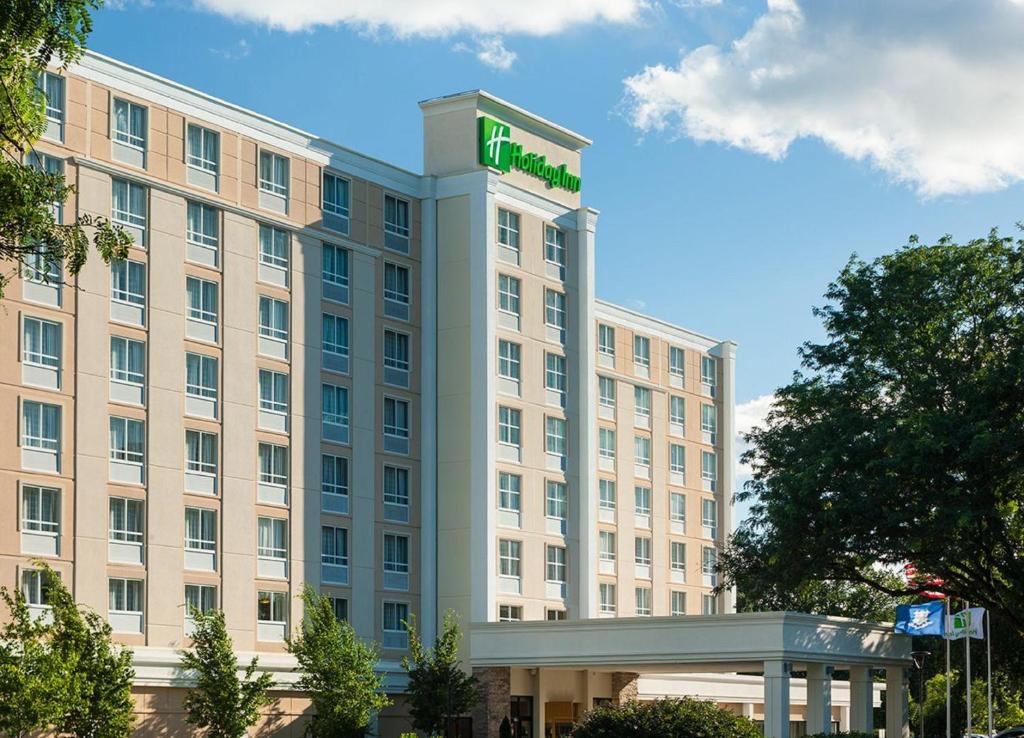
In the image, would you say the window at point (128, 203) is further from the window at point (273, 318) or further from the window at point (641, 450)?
the window at point (641, 450)

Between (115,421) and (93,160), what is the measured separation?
26.1ft

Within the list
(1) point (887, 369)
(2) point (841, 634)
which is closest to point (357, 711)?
(2) point (841, 634)

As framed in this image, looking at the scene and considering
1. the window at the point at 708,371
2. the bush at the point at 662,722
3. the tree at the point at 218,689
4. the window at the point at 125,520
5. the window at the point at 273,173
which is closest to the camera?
the bush at the point at 662,722

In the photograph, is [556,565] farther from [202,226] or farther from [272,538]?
Result: [202,226]

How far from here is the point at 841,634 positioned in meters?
55.5

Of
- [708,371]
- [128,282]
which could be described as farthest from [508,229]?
[708,371]

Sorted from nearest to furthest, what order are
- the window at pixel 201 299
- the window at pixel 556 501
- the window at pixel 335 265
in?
the window at pixel 201 299
the window at pixel 335 265
the window at pixel 556 501

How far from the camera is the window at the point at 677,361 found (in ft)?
266

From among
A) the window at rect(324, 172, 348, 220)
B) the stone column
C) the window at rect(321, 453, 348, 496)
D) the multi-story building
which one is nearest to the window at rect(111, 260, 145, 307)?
the multi-story building

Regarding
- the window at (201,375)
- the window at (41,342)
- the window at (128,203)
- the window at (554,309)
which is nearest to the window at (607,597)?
the window at (554,309)

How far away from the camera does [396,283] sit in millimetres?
60375

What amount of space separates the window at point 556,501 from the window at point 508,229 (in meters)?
9.58

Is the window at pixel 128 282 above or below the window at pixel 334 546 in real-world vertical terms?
above

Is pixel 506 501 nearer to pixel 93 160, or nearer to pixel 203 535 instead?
pixel 203 535
